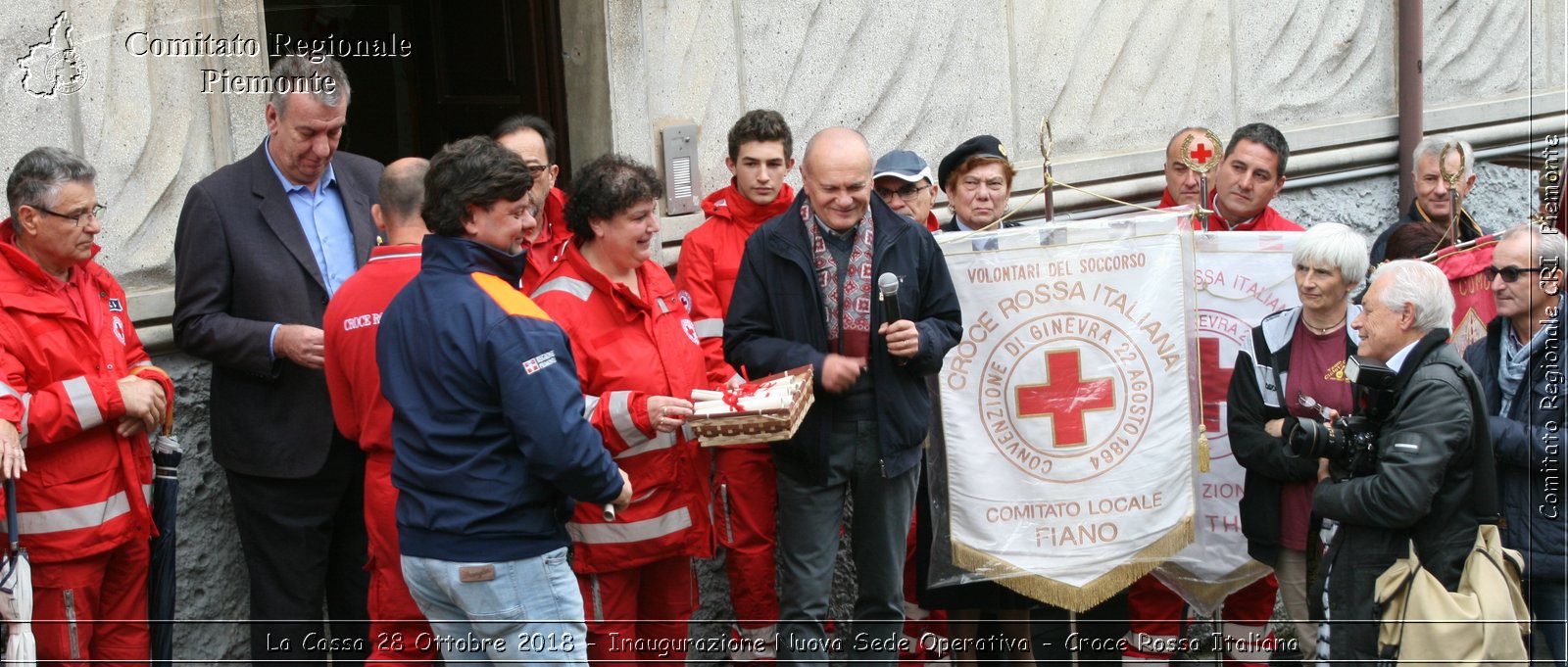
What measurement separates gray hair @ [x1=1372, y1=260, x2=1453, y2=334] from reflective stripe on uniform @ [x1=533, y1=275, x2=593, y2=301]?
222 cm

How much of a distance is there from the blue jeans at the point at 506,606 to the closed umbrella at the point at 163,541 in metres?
1.08

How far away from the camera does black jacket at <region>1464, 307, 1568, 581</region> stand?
458 centimetres

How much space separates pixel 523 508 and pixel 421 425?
31cm

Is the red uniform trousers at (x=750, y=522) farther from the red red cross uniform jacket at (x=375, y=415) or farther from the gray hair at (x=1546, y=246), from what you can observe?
the gray hair at (x=1546, y=246)

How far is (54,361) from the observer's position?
166 inches

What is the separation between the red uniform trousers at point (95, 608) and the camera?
4.21 metres

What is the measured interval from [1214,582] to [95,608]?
3412 mm

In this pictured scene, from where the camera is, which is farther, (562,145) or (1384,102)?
(1384,102)

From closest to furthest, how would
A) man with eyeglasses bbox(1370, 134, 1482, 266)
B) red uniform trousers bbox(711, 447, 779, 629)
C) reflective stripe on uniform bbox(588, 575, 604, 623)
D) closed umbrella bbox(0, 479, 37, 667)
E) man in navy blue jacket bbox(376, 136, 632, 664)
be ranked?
man in navy blue jacket bbox(376, 136, 632, 664)
closed umbrella bbox(0, 479, 37, 667)
reflective stripe on uniform bbox(588, 575, 604, 623)
red uniform trousers bbox(711, 447, 779, 629)
man with eyeglasses bbox(1370, 134, 1482, 266)

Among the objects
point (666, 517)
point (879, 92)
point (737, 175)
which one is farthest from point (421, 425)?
point (879, 92)

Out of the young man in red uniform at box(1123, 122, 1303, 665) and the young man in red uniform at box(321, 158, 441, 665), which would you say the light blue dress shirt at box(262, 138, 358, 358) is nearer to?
the young man in red uniform at box(321, 158, 441, 665)

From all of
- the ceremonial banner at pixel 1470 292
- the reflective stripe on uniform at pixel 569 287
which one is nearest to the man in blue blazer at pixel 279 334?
the reflective stripe on uniform at pixel 569 287

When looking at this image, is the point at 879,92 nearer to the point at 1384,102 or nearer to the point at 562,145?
the point at 562,145

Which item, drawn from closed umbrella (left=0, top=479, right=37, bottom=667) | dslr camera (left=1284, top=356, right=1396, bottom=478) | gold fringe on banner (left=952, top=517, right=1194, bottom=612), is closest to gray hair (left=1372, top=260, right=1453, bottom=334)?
dslr camera (left=1284, top=356, right=1396, bottom=478)
